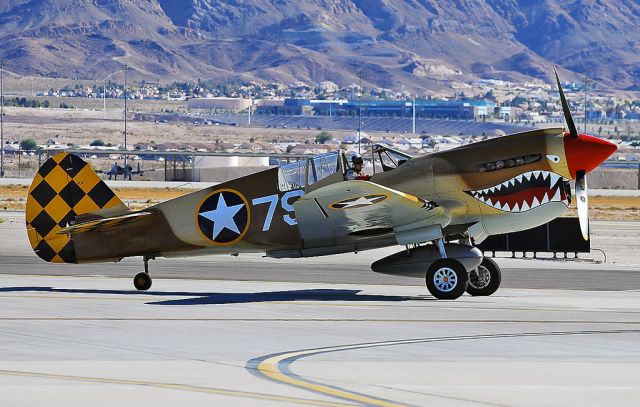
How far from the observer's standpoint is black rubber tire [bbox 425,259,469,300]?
1961 centimetres

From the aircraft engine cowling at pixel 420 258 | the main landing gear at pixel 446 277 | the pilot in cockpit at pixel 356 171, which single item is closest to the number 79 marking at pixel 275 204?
the pilot in cockpit at pixel 356 171

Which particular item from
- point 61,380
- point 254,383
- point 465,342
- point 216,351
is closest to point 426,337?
point 465,342

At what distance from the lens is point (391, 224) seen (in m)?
20.1

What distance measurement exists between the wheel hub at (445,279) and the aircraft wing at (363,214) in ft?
1.86

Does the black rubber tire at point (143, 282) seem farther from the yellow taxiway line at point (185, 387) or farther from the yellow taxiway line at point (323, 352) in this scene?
the yellow taxiway line at point (185, 387)

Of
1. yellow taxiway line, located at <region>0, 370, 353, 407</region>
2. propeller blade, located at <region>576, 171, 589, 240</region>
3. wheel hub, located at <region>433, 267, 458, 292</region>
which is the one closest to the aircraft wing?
wheel hub, located at <region>433, 267, 458, 292</region>

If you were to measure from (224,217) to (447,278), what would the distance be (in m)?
3.63

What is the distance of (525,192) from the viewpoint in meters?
19.8

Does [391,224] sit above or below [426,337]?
above

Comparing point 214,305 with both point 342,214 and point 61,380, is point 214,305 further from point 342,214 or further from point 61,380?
point 61,380

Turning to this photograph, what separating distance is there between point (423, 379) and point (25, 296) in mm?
9285

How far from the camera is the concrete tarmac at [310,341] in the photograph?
38.7 feet

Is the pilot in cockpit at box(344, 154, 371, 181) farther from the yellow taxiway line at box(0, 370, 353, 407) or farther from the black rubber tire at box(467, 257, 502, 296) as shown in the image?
the yellow taxiway line at box(0, 370, 353, 407)

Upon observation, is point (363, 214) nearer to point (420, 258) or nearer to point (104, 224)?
point (420, 258)
